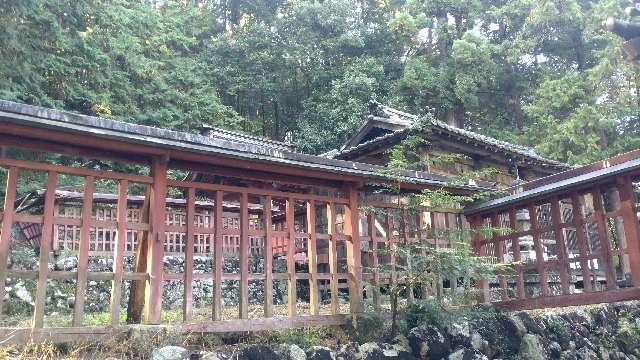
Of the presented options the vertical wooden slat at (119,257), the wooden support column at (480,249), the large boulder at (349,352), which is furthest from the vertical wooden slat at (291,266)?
the wooden support column at (480,249)

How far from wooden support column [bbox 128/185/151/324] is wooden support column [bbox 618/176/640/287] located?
8061 mm

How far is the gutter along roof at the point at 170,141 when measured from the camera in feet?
21.2

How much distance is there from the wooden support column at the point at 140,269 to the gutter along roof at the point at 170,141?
36.2 inches

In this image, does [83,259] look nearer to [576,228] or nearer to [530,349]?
[576,228]

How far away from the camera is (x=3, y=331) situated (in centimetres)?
624

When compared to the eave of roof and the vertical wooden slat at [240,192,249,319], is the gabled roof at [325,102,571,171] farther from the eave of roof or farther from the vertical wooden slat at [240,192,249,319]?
the vertical wooden slat at [240,192,249,319]

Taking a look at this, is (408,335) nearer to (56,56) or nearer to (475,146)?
(475,146)

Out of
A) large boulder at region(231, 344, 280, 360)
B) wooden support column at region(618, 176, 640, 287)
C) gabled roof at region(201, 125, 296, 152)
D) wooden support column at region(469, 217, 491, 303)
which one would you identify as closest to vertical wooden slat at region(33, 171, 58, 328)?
large boulder at region(231, 344, 280, 360)

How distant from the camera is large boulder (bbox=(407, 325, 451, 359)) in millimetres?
9617

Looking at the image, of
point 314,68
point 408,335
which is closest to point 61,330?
point 408,335

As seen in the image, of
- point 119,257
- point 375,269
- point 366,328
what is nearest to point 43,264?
point 119,257

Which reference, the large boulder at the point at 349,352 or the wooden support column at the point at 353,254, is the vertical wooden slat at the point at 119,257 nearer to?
the large boulder at the point at 349,352

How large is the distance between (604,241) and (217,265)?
6.91 m

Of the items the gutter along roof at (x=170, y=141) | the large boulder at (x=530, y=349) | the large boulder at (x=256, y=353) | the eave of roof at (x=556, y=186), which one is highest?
the gutter along roof at (x=170, y=141)
